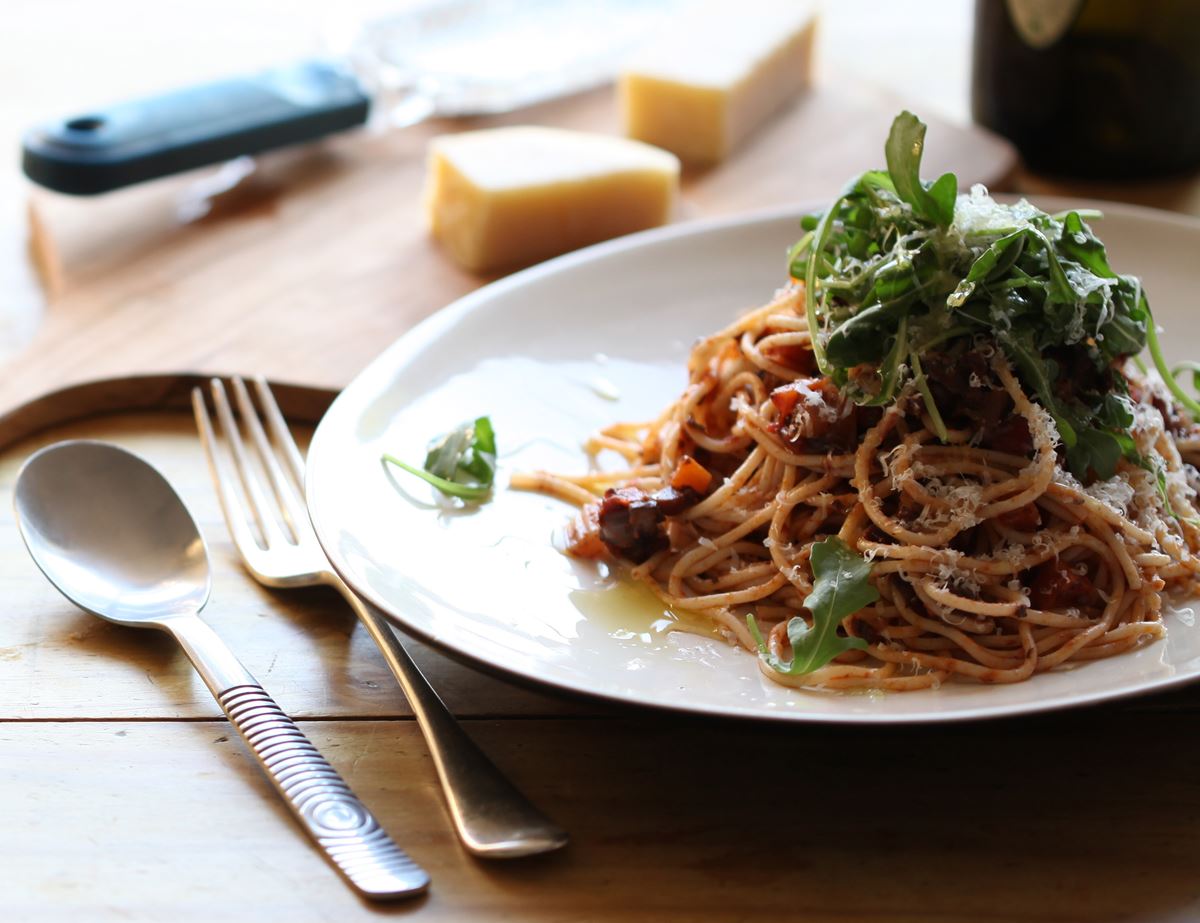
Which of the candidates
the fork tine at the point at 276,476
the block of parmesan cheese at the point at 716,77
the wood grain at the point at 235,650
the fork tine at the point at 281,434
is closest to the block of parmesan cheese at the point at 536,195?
the block of parmesan cheese at the point at 716,77

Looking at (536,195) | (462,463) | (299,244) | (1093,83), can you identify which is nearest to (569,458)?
(462,463)

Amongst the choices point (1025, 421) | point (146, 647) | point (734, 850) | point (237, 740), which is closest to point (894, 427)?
point (1025, 421)

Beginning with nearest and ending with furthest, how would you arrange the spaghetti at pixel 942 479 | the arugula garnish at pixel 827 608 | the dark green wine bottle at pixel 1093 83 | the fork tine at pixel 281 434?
the arugula garnish at pixel 827 608, the spaghetti at pixel 942 479, the fork tine at pixel 281 434, the dark green wine bottle at pixel 1093 83

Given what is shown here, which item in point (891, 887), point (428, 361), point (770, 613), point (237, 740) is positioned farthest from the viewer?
point (428, 361)

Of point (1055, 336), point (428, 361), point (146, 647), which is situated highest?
point (1055, 336)

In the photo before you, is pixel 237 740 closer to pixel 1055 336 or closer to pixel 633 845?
pixel 633 845

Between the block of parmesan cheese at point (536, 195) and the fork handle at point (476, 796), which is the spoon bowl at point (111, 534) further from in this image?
the block of parmesan cheese at point (536, 195)

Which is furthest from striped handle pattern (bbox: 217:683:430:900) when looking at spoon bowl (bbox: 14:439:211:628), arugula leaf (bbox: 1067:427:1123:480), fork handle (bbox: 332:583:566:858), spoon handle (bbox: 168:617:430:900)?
arugula leaf (bbox: 1067:427:1123:480)

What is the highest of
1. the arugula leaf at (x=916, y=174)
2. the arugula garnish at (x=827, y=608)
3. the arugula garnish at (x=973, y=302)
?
the arugula leaf at (x=916, y=174)
